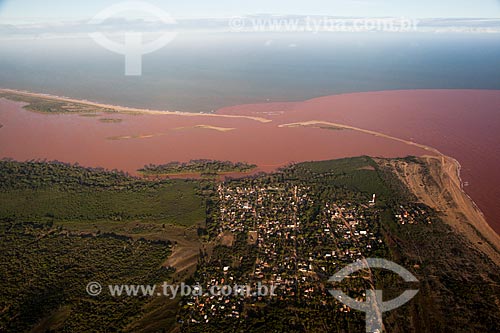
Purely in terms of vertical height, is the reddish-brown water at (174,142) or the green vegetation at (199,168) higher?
the reddish-brown water at (174,142)

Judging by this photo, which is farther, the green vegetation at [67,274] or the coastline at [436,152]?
the coastline at [436,152]

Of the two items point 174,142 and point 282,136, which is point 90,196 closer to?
point 174,142

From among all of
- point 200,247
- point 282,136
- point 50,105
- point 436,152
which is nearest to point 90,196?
point 200,247

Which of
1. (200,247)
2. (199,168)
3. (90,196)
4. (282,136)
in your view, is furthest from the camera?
(282,136)

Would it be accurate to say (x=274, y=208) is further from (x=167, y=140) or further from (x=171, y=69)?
(x=171, y=69)

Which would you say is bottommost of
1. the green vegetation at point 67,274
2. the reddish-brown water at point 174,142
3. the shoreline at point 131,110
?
the green vegetation at point 67,274

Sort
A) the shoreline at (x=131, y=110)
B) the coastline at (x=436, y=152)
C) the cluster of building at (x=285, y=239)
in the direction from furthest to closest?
the shoreline at (x=131, y=110), the coastline at (x=436, y=152), the cluster of building at (x=285, y=239)

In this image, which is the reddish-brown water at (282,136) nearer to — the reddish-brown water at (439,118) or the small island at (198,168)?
the reddish-brown water at (439,118)

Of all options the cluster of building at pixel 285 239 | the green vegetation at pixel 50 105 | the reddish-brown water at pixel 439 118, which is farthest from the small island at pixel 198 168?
the green vegetation at pixel 50 105
